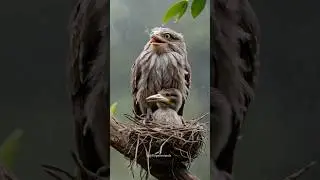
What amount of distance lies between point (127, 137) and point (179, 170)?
10.7 inches

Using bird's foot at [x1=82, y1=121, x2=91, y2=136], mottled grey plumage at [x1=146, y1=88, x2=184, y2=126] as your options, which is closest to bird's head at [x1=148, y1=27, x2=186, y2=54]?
mottled grey plumage at [x1=146, y1=88, x2=184, y2=126]

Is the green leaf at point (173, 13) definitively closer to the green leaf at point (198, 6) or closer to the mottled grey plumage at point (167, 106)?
the green leaf at point (198, 6)

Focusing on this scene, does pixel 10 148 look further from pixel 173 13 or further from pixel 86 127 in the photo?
pixel 173 13

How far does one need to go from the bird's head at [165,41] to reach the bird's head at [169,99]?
0.59ft

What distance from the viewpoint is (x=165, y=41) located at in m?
2.23

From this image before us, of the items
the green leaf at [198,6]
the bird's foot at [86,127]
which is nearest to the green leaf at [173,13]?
the green leaf at [198,6]

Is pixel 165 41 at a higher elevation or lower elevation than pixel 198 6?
lower

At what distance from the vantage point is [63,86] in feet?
7.45

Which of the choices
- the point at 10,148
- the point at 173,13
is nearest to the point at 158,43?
the point at 173,13

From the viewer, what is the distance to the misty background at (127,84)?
224cm

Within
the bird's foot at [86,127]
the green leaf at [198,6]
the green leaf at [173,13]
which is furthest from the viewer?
the bird's foot at [86,127]

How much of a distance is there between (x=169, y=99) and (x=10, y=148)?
74cm

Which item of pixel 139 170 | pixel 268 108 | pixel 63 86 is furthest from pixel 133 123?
pixel 268 108

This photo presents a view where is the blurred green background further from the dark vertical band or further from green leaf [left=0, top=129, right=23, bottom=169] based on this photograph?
green leaf [left=0, top=129, right=23, bottom=169]
